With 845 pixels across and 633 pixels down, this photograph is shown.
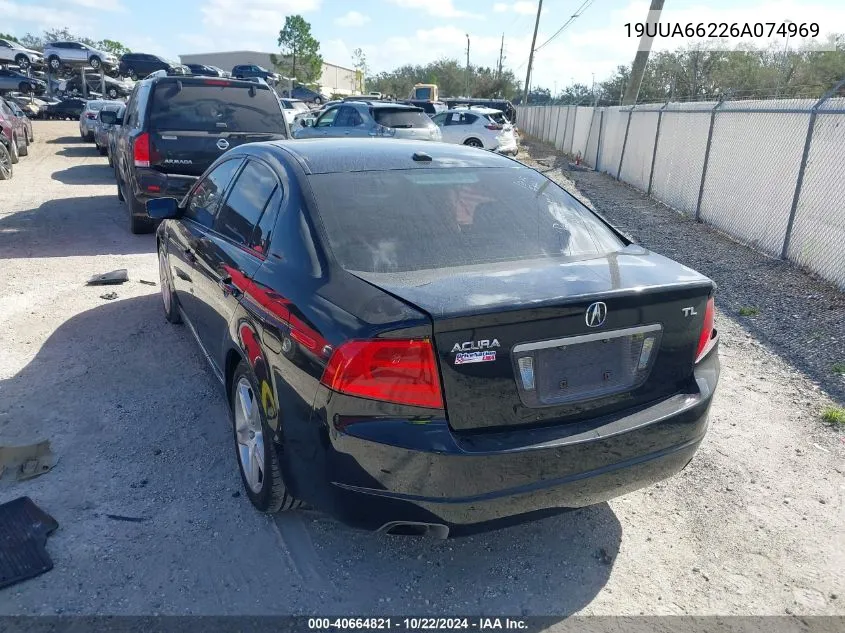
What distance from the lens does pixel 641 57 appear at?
21.2 m

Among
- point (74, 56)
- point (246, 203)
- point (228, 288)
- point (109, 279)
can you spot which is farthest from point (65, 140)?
point (228, 288)

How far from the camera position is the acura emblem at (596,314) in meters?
2.50

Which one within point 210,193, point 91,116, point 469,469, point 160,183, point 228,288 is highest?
point 210,193

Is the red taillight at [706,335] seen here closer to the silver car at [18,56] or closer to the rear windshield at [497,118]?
the rear windshield at [497,118]

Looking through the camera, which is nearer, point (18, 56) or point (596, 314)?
point (596, 314)

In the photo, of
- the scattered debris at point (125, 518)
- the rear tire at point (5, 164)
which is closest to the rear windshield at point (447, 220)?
the scattered debris at point (125, 518)

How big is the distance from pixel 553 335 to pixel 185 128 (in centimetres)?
731

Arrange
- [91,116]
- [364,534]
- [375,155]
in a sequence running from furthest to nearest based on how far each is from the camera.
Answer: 1. [91,116]
2. [375,155]
3. [364,534]

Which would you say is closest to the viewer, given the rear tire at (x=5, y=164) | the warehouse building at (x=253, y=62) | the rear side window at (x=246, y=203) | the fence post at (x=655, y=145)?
the rear side window at (x=246, y=203)

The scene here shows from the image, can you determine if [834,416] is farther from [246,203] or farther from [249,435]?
[246,203]

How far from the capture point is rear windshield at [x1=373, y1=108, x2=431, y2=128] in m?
14.8

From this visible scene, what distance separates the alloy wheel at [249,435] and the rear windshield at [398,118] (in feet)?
40.2

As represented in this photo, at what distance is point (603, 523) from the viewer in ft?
10.6

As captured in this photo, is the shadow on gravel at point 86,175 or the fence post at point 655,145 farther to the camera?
the fence post at point 655,145
